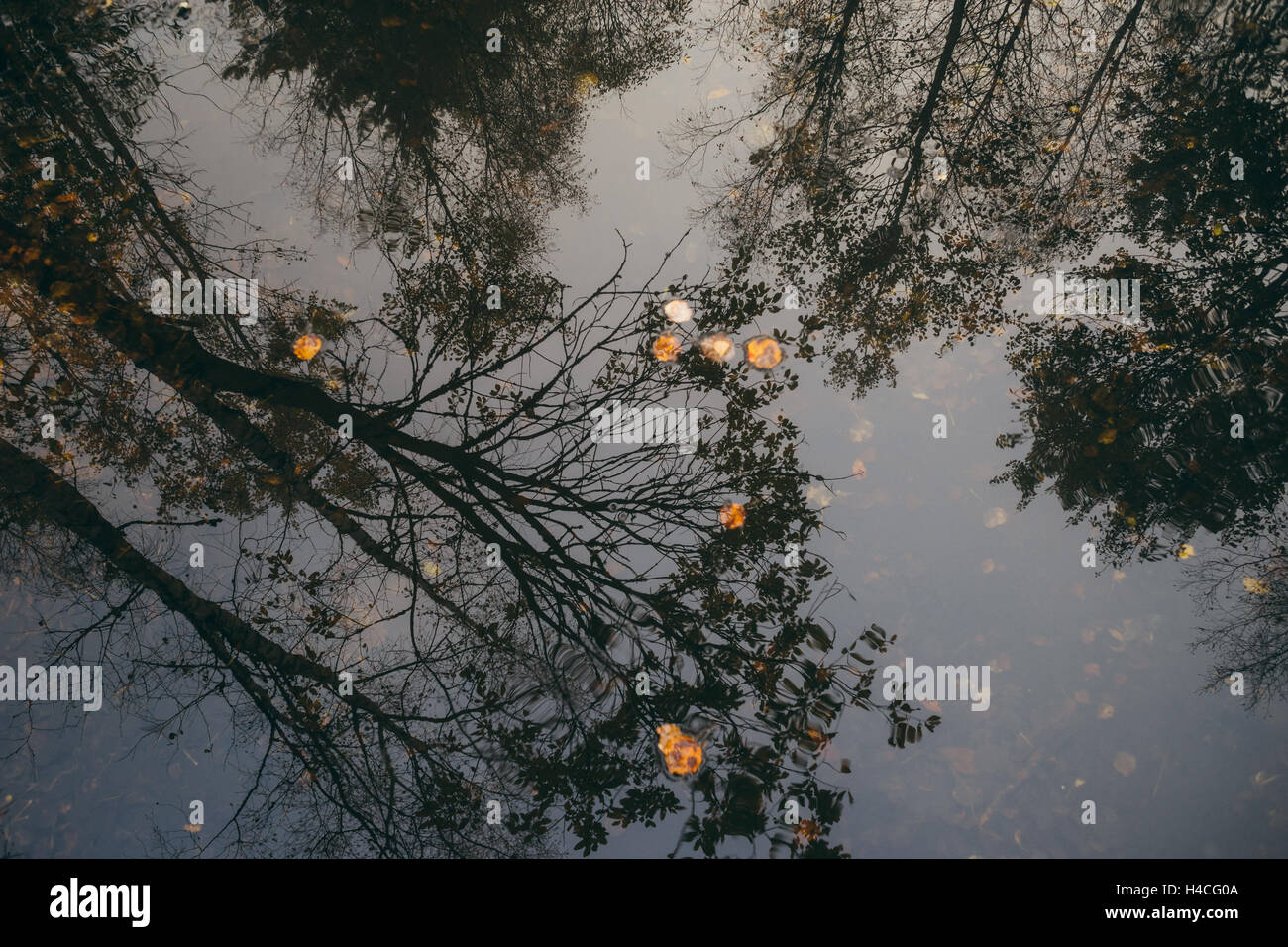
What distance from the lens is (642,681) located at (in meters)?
3.93

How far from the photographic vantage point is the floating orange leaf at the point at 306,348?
14.0 feet

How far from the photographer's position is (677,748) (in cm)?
386

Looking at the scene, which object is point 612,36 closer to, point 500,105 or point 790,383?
point 500,105

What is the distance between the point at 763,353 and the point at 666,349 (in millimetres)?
833

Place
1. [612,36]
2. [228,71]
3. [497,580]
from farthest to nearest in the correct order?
[612,36]
[228,71]
[497,580]

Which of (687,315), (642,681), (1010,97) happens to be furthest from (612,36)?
Answer: (642,681)

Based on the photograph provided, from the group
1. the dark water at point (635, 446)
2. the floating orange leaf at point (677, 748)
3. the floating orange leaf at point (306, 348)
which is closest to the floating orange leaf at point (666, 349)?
the dark water at point (635, 446)

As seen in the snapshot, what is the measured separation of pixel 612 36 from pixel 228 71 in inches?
128

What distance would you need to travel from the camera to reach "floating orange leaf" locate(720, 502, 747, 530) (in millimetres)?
4125

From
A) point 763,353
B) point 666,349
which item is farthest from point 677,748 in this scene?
point 763,353

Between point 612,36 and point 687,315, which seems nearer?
point 687,315

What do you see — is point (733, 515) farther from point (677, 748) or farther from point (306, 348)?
point (306, 348)

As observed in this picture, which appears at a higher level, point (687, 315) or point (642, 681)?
point (687, 315)

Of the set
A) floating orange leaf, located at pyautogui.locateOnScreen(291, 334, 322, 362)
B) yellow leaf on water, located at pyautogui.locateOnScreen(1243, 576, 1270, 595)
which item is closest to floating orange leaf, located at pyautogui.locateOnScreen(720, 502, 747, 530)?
floating orange leaf, located at pyautogui.locateOnScreen(291, 334, 322, 362)
